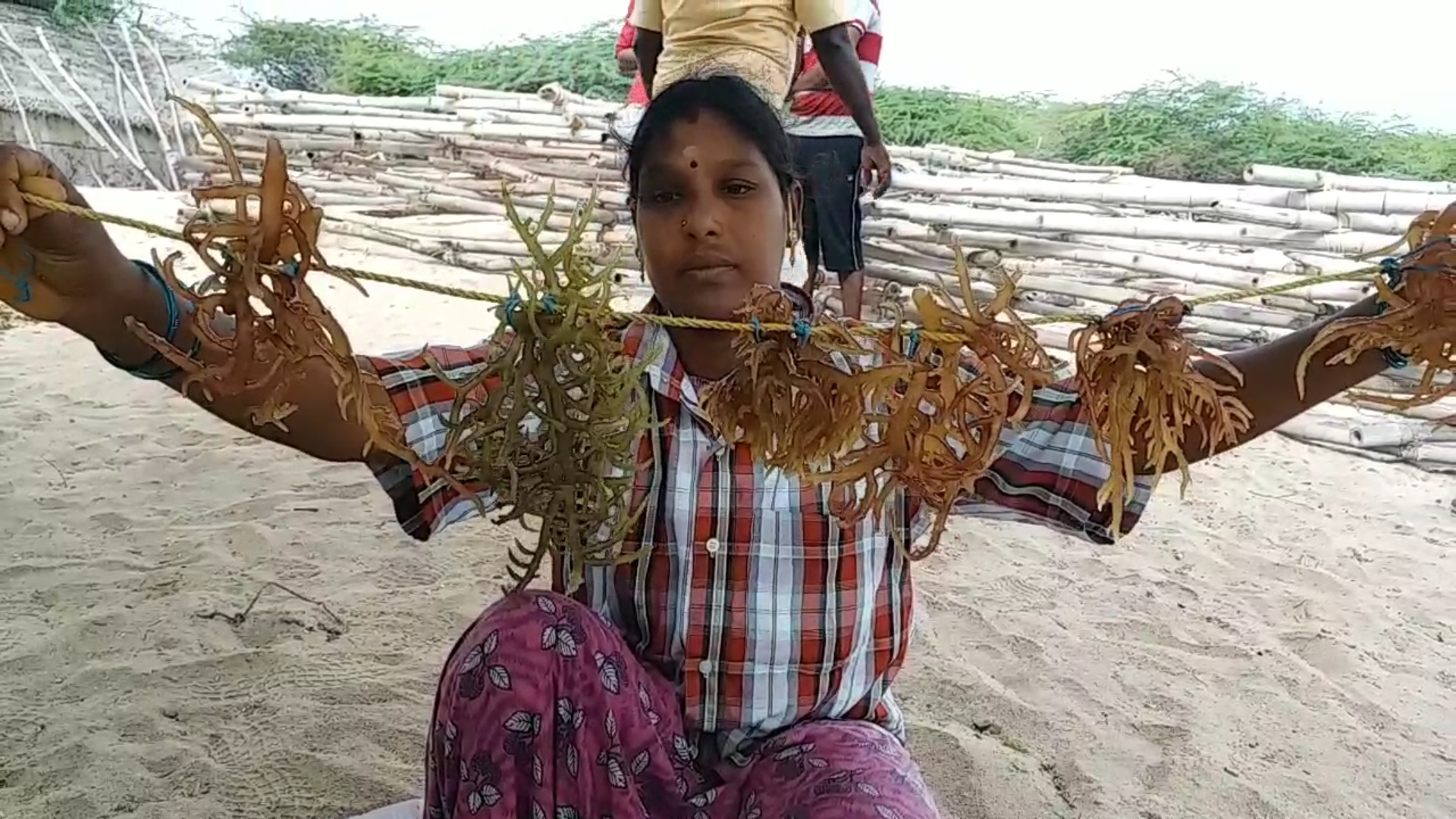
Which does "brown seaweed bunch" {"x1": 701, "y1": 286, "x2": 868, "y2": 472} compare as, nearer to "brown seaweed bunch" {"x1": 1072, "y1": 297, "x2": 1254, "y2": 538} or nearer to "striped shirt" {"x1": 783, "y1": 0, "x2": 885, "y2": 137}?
"brown seaweed bunch" {"x1": 1072, "y1": 297, "x2": 1254, "y2": 538}

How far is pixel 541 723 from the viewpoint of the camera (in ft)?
4.00

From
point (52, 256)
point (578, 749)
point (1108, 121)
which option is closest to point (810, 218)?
point (578, 749)

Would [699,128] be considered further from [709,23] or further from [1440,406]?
[1440,406]

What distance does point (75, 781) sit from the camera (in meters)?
1.88

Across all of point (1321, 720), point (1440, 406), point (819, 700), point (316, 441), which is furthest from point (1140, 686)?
point (1440, 406)

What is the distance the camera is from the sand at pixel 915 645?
2002 mm

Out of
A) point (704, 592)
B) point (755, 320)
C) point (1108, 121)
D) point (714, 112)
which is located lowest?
point (704, 592)

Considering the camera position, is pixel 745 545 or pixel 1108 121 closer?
pixel 745 545

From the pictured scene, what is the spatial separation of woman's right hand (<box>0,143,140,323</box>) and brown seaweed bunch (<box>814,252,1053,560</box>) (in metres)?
0.72

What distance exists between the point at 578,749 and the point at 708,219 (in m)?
0.64

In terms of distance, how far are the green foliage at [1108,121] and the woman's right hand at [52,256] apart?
8529 mm

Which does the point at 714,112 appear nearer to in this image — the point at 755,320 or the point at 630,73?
the point at 755,320

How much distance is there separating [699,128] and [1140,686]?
167 centimetres

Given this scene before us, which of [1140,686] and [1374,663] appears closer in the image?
[1140,686]
